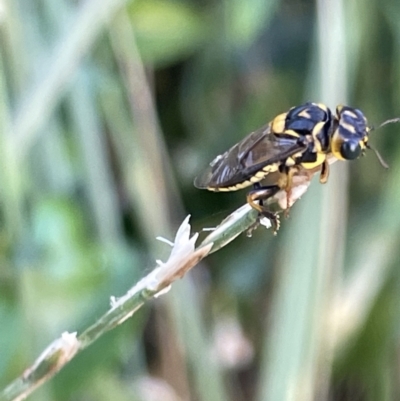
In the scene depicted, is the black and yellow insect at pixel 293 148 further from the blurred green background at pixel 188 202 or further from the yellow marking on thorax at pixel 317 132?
the blurred green background at pixel 188 202

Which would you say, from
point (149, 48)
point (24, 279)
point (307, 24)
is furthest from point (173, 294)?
point (307, 24)

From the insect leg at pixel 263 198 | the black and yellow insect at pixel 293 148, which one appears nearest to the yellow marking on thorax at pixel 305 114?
the black and yellow insect at pixel 293 148

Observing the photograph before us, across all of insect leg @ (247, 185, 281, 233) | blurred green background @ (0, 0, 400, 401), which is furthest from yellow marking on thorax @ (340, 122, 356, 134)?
blurred green background @ (0, 0, 400, 401)

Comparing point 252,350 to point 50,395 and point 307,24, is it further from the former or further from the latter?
point 307,24

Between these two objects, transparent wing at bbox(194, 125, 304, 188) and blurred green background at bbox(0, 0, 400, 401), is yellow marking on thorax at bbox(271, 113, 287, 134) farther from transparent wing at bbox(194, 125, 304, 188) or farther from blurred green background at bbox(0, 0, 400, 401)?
blurred green background at bbox(0, 0, 400, 401)

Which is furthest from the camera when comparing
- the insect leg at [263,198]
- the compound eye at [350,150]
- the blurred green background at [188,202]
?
the blurred green background at [188,202]
